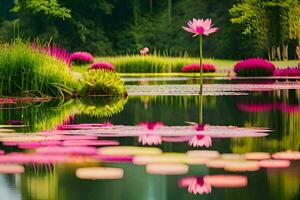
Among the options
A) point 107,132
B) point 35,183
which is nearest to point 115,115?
point 107,132

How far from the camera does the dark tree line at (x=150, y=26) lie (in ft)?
157

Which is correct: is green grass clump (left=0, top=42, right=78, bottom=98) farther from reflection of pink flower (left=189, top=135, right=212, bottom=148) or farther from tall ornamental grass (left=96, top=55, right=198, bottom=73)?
tall ornamental grass (left=96, top=55, right=198, bottom=73)

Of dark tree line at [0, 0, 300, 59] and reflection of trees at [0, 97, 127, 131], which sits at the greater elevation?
dark tree line at [0, 0, 300, 59]

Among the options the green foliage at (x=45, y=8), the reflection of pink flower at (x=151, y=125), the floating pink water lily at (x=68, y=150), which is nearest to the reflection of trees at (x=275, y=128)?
the reflection of pink flower at (x=151, y=125)

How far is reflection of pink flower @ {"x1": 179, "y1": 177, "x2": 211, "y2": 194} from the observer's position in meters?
6.09

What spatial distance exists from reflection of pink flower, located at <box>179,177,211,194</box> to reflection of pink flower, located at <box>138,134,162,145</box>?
8.42 feet

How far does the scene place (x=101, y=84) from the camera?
746 inches

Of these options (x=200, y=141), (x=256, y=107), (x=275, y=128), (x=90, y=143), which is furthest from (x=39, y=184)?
(x=256, y=107)

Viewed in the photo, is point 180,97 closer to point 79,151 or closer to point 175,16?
point 79,151

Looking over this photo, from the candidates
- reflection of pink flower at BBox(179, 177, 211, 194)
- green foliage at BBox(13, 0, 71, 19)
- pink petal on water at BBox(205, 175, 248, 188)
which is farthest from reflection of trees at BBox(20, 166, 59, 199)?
green foliage at BBox(13, 0, 71, 19)

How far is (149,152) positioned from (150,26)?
46473mm

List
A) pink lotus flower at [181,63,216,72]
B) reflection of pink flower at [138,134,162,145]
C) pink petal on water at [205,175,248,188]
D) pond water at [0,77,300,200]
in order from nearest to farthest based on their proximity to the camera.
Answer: pond water at [0,77,300,200]
pink petal on water at [205,175,248,188]
reflection of pink flower at [138,134,162,145]
pink lotus flower at [181,63,216,72]

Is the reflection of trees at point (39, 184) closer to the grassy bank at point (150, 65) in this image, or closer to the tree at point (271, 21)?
the grassy bank at point (150, 65)

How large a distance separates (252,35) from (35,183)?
42387 millimetres
